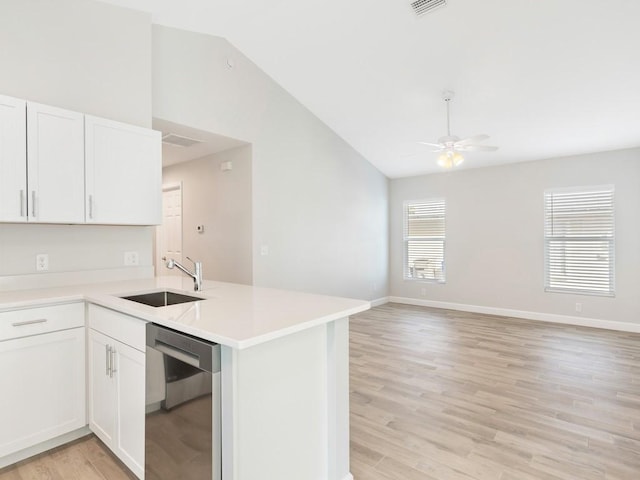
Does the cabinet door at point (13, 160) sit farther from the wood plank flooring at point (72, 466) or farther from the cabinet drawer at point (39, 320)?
the wood plank flooring at point (72, 466)

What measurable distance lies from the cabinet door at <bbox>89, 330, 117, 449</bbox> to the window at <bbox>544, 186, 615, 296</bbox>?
18.8 ft

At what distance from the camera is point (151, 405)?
171 centimetres

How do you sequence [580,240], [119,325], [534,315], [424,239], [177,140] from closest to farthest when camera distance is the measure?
1. [119,325]
2. [177,140]
3. [580,240]
4. [534,315]
5. [424,239]

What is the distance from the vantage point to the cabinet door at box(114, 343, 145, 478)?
5.86 ft

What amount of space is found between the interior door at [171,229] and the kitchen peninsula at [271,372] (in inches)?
126

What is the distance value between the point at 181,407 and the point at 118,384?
0.65 m

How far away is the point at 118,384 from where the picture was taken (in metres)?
1.96

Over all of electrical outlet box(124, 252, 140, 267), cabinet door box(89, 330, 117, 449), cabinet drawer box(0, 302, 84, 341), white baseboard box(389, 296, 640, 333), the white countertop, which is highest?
electrical outlet box(124, 252, 140, 267)

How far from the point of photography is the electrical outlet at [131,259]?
310 cm

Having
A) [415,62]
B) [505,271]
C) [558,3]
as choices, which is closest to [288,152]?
[415,62]

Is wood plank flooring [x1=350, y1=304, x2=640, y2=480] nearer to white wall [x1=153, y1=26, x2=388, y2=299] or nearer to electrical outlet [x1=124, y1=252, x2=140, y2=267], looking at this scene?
white wall [x1=153, y1=26, x2=388, y2=299]

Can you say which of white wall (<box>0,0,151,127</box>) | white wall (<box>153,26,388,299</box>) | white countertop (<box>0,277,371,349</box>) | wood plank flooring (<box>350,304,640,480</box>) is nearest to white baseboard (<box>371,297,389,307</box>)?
white wall (<box>153,26,388,299</box>)

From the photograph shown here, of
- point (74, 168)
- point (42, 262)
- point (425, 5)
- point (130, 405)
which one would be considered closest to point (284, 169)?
point (425, 5)

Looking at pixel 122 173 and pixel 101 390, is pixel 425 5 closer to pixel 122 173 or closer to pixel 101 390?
pixel 122 173
